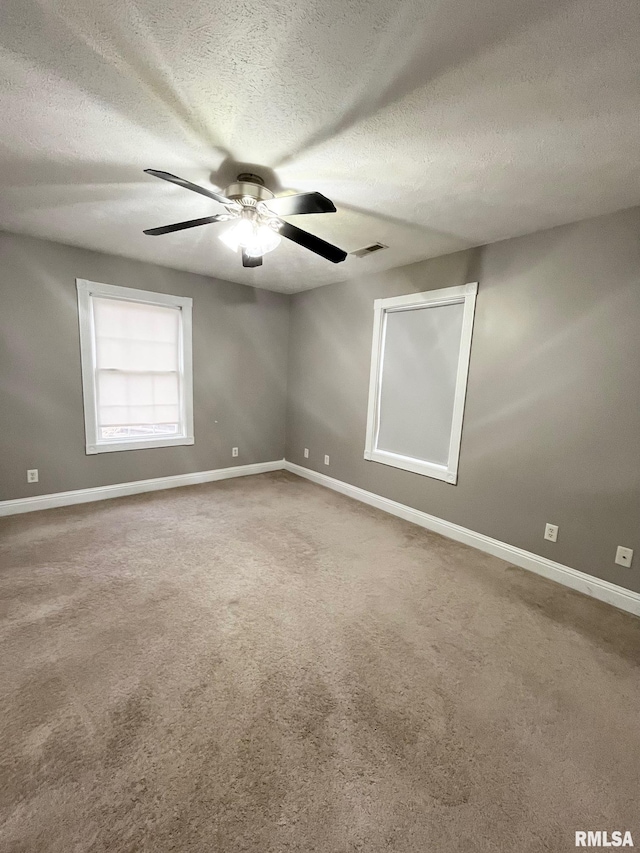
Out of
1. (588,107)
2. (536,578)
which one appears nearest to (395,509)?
(536,578)

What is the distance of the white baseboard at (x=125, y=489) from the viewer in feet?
11.3

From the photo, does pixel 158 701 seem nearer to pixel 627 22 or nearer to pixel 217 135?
pixel 217 135

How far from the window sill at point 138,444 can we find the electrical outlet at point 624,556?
4204 mm

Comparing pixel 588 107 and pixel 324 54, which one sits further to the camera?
pixel 588 107

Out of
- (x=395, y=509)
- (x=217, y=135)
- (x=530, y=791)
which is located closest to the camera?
(x=530, y=791)

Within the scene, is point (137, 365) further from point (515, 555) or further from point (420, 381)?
point (515, 555)

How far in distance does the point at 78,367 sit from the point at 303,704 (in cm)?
361

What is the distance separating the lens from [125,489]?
4.00m

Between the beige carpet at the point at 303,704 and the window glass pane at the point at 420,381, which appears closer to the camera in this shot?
the beige carpet at the point at 303,704

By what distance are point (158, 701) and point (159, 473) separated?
3027 mm

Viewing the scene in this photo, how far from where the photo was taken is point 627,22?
114 centimetres

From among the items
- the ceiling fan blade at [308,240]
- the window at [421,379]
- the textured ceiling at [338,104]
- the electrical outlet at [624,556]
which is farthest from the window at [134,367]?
the electrical outlet at [624,556]

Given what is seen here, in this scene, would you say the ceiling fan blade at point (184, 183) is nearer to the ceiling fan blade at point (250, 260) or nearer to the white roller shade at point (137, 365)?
the ceiling fan blade at point (250, 260)

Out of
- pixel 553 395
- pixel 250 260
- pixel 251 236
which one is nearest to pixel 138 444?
pixel 250 260
